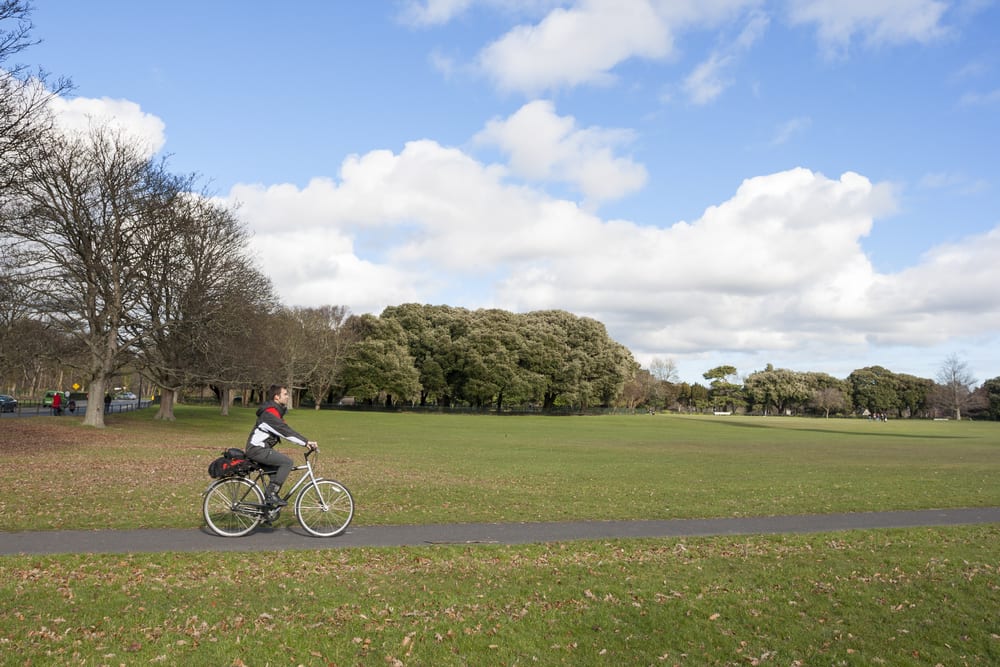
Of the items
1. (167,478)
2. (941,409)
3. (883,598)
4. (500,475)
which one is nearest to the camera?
(883,598)

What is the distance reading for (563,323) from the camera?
104m

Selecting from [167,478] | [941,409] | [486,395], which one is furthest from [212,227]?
[941,409]

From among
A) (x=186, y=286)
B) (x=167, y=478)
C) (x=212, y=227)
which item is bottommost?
(x=167, y=478)

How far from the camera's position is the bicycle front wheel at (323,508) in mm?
11297

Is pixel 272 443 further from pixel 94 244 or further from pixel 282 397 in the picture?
pixel 94 244

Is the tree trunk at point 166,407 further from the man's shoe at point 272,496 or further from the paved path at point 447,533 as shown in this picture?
the man's shoe at point 272,496

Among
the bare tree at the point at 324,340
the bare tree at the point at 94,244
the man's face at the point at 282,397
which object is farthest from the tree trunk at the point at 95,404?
the bare tree at the point at 324,340

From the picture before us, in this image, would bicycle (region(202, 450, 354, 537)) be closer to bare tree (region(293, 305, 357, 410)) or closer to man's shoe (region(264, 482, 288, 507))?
man's shoe (region(264, 482, 288, 507))

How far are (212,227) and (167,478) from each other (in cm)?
2923

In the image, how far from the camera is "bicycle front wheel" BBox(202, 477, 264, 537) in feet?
36.4

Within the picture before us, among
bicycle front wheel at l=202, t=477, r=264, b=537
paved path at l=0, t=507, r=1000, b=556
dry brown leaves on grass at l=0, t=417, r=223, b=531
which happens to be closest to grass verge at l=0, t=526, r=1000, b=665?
paved path at l=0, t=507, r=1000, b=556

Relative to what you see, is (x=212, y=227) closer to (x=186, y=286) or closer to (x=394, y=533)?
(x=186, y=286)

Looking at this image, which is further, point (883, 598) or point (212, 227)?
point (212, 227)

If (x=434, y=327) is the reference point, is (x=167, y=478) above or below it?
below
